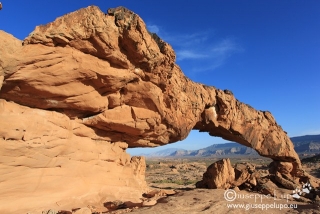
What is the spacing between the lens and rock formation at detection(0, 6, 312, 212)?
9.20 meters

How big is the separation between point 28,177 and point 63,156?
1683 mm

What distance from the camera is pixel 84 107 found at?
1191cm

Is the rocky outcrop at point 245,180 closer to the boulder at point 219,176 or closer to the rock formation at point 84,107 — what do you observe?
the boulder at point 219,176

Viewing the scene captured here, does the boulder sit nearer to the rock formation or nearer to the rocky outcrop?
the rocky outcrop

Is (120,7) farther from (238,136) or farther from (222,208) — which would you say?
(238,136)

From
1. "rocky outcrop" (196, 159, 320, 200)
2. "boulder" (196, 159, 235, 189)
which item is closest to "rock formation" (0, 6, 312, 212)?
"boulder" (196, 159, 235, 189)

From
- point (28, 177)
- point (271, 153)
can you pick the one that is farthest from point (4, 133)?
point (271, 153)

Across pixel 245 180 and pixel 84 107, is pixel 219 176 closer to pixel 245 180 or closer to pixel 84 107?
pixel 245 180

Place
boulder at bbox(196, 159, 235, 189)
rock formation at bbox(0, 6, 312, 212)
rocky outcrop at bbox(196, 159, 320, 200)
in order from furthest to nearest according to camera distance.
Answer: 1. rocky outcrop at bbox(196, 159, 320, 200)
2. boulder at bbox(196, 159, 235, 189)
3. rock formation at bbox(0, 6, 312, 212)

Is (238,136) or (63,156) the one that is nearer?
(63,156)

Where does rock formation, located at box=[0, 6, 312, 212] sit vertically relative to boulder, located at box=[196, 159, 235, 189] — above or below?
above

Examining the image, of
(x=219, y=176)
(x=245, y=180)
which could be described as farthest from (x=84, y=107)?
(x=245, y=180)

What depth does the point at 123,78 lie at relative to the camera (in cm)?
1214

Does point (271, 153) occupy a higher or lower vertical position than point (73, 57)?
lower
